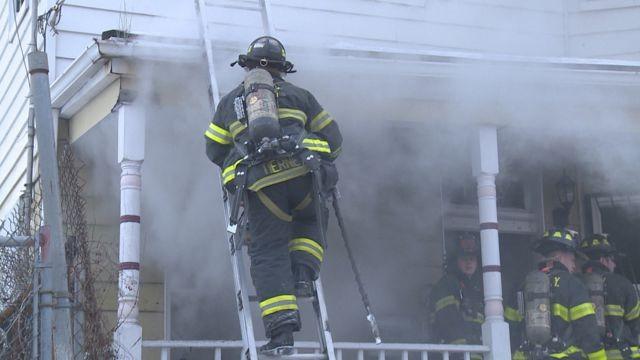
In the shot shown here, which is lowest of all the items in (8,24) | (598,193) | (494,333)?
(494,333)

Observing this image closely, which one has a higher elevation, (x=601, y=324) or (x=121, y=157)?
(x=121, y=157)

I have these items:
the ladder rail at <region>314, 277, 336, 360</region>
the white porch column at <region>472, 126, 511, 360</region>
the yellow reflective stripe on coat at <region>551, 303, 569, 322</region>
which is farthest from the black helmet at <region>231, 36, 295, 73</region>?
the yellow reflective stripe on coat at <region>551, 303, 569, 322</region>

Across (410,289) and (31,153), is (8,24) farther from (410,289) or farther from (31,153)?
(410,289)

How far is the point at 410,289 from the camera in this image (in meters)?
9.80

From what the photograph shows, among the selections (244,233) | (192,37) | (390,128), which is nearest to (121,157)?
(192,37)

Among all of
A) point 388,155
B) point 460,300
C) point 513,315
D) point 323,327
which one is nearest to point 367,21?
point 388,155

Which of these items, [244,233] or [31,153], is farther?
[31,153]

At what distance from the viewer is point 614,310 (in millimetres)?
8938

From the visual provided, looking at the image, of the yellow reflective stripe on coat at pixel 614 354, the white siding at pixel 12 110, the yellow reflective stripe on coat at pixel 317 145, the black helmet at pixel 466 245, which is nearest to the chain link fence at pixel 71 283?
the yellow reflective stripe on coat at pixel 317 145

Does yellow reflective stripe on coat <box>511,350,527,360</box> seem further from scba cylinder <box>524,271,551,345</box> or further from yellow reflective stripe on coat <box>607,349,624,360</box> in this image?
yellow reflective stripe on coat <box>607,349,624,360</box>

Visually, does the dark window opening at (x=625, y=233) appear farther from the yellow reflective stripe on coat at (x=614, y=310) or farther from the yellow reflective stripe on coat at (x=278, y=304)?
the yellow reflective stripe on coat at (x=278, y=304)

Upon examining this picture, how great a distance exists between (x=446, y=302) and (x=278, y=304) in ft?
10.0

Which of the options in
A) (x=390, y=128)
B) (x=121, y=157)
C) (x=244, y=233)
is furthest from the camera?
(x=390, y=128)

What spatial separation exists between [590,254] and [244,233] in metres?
4.05
